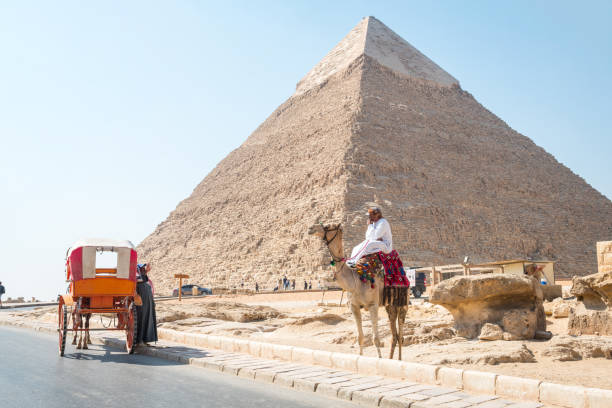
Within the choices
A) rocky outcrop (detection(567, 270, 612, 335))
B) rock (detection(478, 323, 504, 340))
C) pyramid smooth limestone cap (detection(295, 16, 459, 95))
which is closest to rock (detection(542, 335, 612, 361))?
rocky outcrop (detection(567, 270, 612, 335))

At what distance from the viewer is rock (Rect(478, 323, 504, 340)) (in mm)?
7602

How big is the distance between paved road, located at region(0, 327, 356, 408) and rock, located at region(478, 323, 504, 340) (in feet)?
10.3

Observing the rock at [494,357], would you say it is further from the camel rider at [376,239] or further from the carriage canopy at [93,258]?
the carriage canopy at [93,258]

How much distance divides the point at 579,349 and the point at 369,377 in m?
2.38

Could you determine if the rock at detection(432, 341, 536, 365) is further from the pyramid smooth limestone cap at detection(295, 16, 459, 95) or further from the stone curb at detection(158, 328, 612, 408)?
the pyramid smooth limestone cap at detection(295, 16, 459, 95)

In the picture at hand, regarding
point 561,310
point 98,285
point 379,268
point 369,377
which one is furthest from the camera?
point 561,310

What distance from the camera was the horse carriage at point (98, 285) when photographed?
780 centimetres

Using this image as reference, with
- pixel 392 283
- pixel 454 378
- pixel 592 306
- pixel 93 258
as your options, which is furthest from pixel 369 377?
pixel 93 258

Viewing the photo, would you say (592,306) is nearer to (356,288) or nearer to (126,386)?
(356,288)

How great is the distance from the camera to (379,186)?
62500mm

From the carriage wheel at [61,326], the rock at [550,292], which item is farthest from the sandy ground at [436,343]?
the carriage wheel at [61,326]

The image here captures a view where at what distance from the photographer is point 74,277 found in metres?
7.75

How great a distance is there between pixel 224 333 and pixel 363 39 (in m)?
84.5

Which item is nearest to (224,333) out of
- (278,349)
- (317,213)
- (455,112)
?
(278,349)
